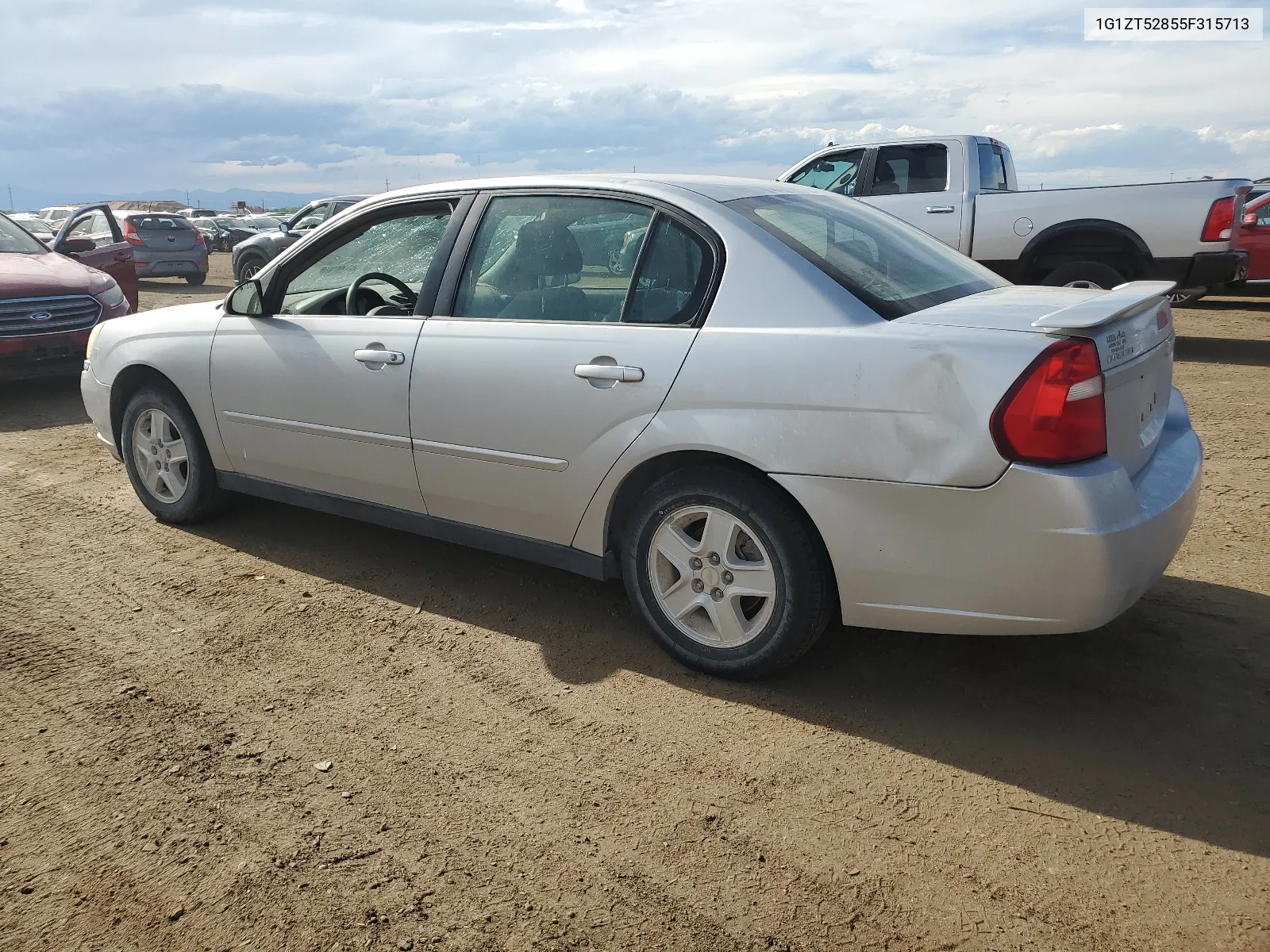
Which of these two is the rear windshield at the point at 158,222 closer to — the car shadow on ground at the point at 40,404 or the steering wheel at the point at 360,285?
the car shadow on ground at the point at 40,404

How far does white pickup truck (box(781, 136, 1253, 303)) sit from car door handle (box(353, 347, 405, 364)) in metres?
6.35

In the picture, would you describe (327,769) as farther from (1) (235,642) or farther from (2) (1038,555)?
(2) (1038,555)

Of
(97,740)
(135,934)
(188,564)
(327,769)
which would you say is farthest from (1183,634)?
(188,564)

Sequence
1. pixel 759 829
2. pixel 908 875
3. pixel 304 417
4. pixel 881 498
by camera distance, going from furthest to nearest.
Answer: pixel 304 417
pixel 881 498
pixel 759 829
pixel 908 875

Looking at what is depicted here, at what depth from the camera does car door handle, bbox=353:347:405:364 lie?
397cm

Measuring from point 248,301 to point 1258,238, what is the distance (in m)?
11.4

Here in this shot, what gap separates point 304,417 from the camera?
4.34 meters

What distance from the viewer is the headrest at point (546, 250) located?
3734 millimetres

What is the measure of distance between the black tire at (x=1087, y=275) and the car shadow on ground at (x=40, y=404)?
8.52 m

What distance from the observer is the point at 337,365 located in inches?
165

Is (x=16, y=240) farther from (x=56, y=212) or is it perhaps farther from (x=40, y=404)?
(x=56, y=212)

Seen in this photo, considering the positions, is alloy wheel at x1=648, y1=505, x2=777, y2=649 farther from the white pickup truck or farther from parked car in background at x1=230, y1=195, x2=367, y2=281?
parked car in background at x1=230, y1=195, x2=367, y2=281

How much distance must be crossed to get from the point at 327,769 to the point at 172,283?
21124mm

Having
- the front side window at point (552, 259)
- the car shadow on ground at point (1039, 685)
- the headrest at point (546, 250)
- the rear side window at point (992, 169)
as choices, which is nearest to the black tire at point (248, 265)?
the rear side window at point (992, 169)
